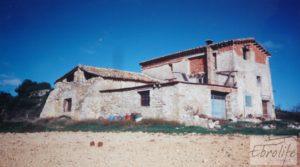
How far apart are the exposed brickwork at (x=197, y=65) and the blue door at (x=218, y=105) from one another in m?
4.38

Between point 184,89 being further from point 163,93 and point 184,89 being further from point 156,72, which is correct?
point 156,72

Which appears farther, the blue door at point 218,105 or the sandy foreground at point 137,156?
the blue door at point 218,105

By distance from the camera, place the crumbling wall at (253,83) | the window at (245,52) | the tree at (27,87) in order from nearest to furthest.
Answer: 1. the crumbling wall at (253,83)
2. the window at (245,52)
3. the tree at (27,87)

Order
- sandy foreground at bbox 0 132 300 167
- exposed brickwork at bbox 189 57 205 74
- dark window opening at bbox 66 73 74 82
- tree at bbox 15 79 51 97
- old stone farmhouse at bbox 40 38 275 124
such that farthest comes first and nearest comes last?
tree at bbox 15 79 51 97 < dark window opening at bbox 66 73 74 82 < exposed brickwork at bbox 189 57 205 74 < old stone farmhouse at bbox 40 38 275 124 < sandy foreground at bbox 0 132 300 167

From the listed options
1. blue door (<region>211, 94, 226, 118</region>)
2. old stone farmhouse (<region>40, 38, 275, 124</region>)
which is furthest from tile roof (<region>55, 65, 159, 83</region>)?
blue door (<region>211, 94, 226, 118</region>)

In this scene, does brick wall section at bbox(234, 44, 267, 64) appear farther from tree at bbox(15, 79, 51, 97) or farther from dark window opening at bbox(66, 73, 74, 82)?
tree at bbox(15, 79, 51, 97)

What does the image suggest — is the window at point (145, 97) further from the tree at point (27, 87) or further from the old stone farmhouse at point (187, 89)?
the tree at point (27, 87)

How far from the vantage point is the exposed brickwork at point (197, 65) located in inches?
902

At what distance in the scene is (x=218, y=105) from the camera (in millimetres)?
19000

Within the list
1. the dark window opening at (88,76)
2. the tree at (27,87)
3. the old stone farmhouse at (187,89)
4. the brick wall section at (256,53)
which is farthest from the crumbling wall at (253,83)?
the tree at (27,87)

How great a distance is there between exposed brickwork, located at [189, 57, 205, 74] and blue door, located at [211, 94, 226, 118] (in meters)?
Result: 4.38

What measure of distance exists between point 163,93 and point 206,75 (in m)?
7.28

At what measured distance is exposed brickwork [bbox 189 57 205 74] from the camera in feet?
75.2

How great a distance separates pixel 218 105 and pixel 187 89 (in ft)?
13.5
